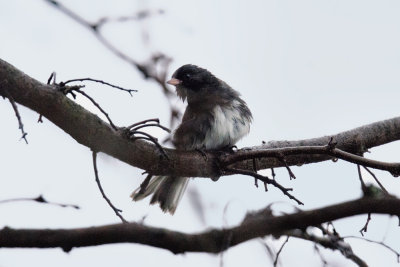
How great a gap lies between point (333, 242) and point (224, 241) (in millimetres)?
1281

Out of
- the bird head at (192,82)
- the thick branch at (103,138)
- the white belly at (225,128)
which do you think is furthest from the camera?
the bird head at (192,82)

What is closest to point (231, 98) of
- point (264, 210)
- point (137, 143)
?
point (137, 143)

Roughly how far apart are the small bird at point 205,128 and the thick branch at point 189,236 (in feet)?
7.48

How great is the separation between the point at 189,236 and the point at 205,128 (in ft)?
9.00

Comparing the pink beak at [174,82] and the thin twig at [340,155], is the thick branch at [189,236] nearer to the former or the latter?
the thin twig at [340,155]

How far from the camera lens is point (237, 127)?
4.91 meters

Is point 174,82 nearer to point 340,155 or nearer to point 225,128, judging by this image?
point 225,128

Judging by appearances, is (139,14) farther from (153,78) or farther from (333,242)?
(333,242)

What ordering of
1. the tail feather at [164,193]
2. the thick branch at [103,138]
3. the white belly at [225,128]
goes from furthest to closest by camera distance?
the white belly at [225,128], the tail feather at [164,193], the thick branch at [103,138]

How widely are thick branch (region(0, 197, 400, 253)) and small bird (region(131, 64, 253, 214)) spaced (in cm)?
228

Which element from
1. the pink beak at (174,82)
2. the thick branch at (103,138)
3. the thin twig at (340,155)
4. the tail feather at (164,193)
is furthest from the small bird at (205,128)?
the thin twig at (340,155)

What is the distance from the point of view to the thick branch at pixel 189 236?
73.4 inches

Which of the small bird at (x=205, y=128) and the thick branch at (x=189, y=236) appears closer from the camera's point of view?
the thick branch at (x=189, y=236)

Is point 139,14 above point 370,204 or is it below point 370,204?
above
